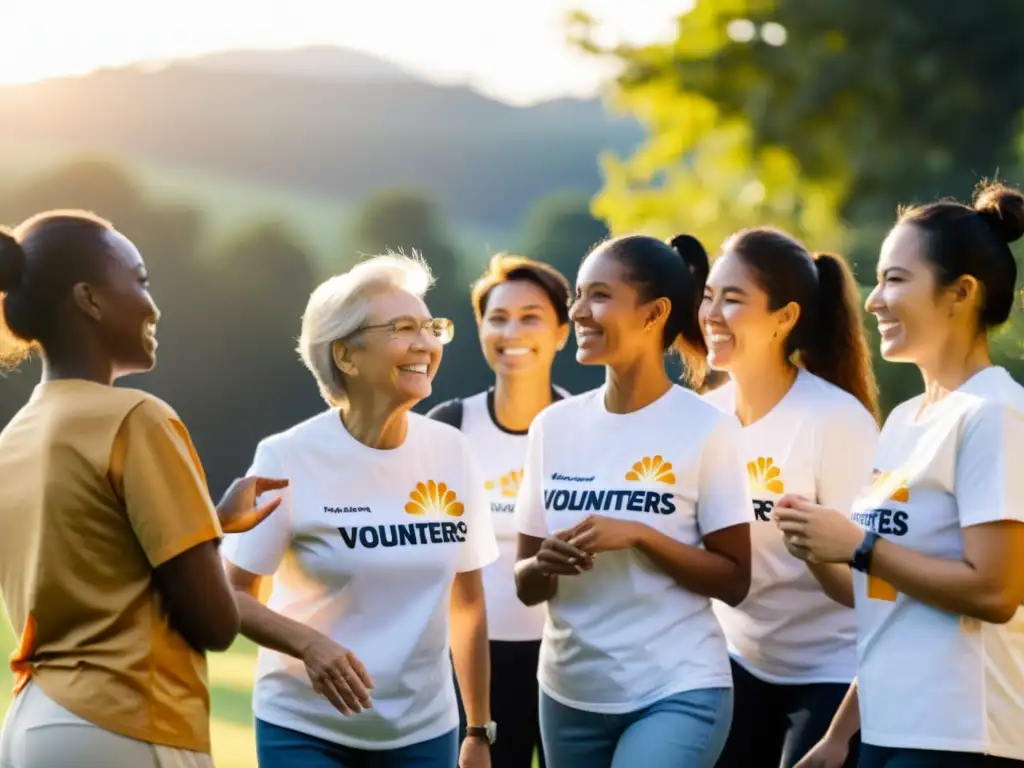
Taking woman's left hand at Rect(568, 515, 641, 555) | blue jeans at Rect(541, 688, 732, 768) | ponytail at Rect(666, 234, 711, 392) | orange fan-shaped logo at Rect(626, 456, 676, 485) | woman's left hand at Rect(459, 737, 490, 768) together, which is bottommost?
woman's left hand at Rect(459, 737, 490, 768)

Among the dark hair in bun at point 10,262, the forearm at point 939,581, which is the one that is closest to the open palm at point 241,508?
the dark hair in bun at point 10,262

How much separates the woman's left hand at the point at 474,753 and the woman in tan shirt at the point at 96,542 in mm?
1541

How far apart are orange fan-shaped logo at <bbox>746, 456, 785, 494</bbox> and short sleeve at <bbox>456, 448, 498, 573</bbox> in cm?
88

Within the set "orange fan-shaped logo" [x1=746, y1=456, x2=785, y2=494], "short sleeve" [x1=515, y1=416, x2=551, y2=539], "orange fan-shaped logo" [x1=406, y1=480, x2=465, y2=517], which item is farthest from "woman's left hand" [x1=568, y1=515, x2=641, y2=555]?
"orange fan-shaped logo" [x1=746, y1=456, x2=785, y2=494]

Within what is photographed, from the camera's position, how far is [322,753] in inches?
156

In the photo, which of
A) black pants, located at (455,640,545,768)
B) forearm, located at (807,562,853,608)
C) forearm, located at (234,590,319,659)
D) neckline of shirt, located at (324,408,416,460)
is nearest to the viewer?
forearm, located at (234,590,319,659)

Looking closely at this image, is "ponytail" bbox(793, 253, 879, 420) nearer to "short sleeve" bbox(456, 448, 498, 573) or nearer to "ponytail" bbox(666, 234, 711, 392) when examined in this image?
"ponytail" bbox(666, 234, 711, 392)

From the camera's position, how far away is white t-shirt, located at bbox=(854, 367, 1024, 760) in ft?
11.1

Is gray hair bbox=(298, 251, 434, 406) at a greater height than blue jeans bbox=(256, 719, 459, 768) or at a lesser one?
greater

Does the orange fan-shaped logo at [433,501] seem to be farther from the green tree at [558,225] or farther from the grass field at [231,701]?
the green tree at [558,225]

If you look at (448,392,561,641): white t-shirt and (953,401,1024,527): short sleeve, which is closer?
(953,401,1024,527): short sleeve

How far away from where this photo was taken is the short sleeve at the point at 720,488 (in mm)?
4062

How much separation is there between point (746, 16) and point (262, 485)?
18.2m

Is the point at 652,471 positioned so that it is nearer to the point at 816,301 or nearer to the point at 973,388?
the point at 973,388
